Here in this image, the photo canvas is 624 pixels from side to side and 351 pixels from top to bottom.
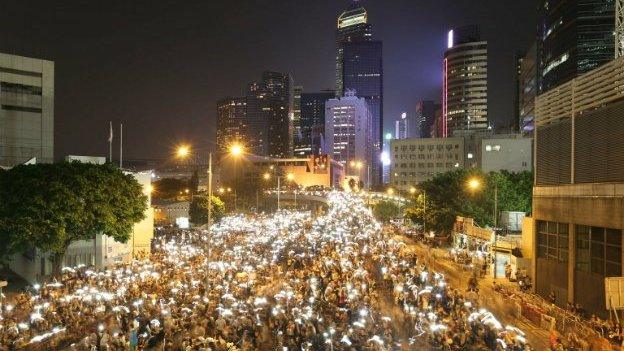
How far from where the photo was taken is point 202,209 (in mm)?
63969

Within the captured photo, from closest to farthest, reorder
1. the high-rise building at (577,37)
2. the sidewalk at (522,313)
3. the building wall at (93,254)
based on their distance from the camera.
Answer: the sidewalk at (522,313), the building wall at (93,254), the high-rise building at (577,37)

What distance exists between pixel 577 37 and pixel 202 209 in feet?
233

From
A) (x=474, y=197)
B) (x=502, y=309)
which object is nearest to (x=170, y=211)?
(x=474, y=197)

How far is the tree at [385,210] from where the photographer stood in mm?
74875

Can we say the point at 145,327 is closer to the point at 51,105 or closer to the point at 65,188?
the point at 65,188

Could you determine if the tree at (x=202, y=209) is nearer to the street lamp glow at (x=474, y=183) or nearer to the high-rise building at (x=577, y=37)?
the street lamp glow at (x=474, y=183)

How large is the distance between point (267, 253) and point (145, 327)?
1538 cm

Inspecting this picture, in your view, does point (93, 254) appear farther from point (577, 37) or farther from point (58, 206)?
point (577, 37)

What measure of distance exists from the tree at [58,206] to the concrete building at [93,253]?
1.53 metres

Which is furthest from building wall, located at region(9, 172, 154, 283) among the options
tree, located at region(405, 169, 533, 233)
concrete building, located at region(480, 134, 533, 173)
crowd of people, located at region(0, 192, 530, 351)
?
concrete building, located at region(480, 134, 533, 173)

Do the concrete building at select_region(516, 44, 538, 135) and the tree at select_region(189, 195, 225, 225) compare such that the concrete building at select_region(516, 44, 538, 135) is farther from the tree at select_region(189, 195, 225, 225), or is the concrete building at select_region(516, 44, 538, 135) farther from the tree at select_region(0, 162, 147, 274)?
the tree at select_region(0, 162, 147, 274)

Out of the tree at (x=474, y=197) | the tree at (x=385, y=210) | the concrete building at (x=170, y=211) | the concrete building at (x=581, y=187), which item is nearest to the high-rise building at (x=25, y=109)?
the concrete building at (x=170, y=211)

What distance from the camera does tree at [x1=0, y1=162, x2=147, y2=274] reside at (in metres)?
26.4

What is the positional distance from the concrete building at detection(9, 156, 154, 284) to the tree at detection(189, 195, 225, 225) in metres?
21.3
